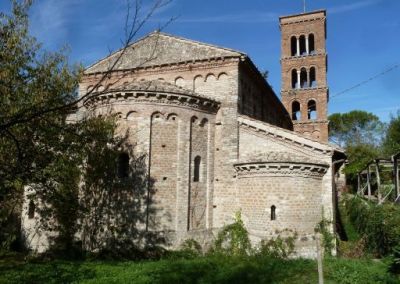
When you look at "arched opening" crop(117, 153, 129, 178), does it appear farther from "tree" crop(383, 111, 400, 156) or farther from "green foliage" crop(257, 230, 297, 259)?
"tree" crop(383, 111, 400, 156)

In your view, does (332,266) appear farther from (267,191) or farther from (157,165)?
(157,165)

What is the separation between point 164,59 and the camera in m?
19.0

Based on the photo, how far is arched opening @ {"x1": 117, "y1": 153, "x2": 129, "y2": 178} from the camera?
15531 millimetres

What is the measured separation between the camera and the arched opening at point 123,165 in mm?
15531

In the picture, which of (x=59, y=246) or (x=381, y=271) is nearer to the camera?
(x=381, y=271)

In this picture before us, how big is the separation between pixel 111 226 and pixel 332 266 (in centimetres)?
808

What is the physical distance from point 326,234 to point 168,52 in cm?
1103

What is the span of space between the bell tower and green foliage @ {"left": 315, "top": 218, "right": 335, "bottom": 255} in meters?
17.7

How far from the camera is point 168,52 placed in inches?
751

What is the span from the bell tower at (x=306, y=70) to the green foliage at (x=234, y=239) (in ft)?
61.0

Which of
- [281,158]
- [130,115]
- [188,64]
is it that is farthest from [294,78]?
[130,115]

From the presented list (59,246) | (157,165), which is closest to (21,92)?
(157,165)

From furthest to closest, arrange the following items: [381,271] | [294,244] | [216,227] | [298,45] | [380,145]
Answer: [380,145] → [298,45] → [216,227] → [294,244] → [381,271]

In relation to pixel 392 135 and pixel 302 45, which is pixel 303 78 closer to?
pixel 302 45
